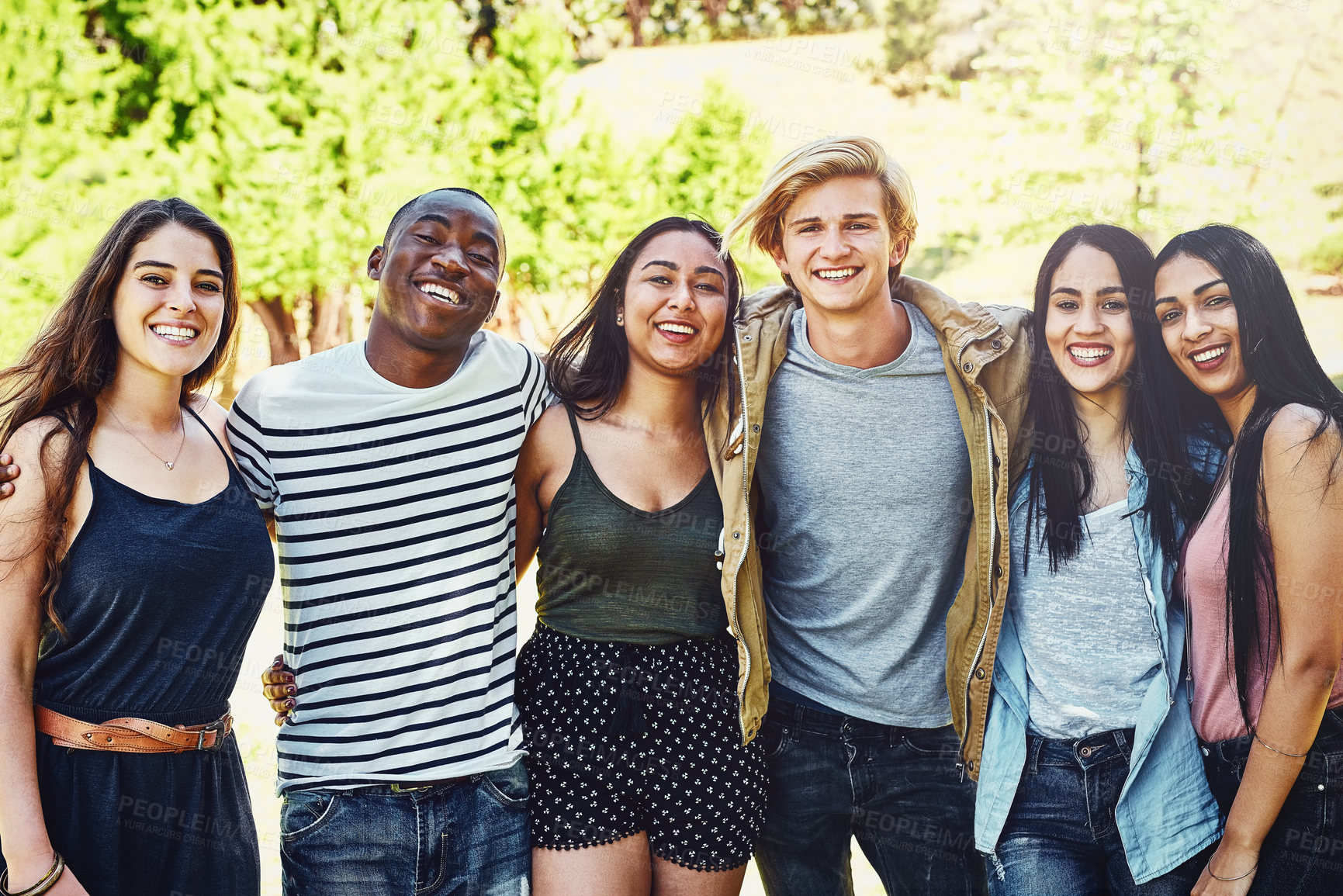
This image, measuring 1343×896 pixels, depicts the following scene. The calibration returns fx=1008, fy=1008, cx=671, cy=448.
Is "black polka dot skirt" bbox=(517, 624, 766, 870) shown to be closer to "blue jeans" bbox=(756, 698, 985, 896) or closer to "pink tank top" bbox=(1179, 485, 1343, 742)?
"blue jeans" bbox=(756, 698, 985, 896)

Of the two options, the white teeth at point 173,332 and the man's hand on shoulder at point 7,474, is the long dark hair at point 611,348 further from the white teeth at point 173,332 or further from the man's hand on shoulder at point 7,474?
the man's hand on shoulder at point 7,474

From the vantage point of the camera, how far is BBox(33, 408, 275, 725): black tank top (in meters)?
2.40

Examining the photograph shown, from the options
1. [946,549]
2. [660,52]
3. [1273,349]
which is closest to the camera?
[1273,349]

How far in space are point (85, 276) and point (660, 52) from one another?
3300cm

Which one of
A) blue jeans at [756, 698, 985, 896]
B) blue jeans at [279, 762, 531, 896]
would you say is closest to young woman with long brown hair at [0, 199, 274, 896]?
blue jeans at [279, 762, 531, 896]

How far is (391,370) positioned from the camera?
3057mm

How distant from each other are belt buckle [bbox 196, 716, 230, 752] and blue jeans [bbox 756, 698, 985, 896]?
161 cm

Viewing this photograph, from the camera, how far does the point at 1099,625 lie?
2.86 m

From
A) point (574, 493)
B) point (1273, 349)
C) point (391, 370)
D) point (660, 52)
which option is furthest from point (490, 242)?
point (660, 52)

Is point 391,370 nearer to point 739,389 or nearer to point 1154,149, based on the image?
point 739,389

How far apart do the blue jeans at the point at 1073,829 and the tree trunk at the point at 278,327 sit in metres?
14.7

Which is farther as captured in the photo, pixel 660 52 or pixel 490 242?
pixel 660 52

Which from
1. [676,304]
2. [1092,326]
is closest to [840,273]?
[676,304]

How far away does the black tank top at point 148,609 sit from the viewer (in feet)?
7.89
